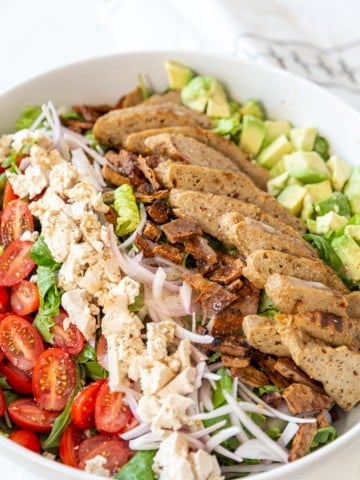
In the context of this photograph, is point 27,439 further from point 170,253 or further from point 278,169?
point 278,169

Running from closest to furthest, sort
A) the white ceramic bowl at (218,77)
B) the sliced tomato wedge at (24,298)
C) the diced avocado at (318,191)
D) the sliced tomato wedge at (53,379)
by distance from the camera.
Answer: the sliced tomato wedge at (53,379) < the sliced tomato wedge at (24,298) < the diced avocado at (318,191) < the white ceramic bowl at (218,77)

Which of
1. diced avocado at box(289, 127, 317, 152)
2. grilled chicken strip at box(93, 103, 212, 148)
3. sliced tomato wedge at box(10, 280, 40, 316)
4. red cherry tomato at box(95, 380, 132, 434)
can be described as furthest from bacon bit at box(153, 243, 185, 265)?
diced avocado at box(289, 127, 317, 152)

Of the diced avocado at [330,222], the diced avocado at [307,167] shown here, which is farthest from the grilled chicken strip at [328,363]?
the diced avocado at [307,167]

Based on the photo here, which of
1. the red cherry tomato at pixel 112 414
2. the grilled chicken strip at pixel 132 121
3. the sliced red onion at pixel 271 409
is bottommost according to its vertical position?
the sliced red onion at pixel 271 409

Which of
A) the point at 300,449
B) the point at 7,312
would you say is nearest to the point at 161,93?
the point at 7,312

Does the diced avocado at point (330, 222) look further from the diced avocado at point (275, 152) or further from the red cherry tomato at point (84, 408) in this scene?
the red cherry tomato at point (84, 408)

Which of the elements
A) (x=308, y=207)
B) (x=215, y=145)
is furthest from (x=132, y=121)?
(x=308, y=207)
